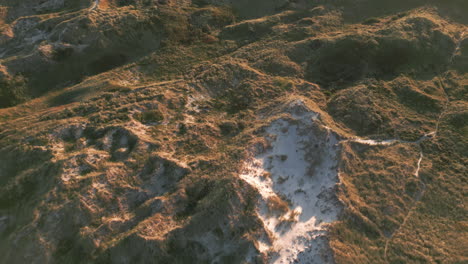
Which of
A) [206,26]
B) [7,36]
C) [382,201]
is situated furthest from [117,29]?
[382,201]

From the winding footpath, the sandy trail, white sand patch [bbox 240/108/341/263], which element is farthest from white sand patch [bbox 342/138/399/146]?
the sandy trail

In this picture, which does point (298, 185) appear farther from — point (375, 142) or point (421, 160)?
point (421, 160)

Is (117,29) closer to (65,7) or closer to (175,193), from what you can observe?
(65,7)

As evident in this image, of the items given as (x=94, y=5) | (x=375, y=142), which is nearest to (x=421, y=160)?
(x=375, y=142)

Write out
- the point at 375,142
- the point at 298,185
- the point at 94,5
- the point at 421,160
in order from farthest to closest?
the point at 94,5 < the point at 375,142 < the point at 421,160 < the point at 298,185

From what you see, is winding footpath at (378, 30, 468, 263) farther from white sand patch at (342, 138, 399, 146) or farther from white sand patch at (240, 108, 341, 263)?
white sand patch at (240, 108, 341, 263)

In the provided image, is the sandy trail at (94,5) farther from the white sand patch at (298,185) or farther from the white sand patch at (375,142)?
the white sand patch at (375,142)

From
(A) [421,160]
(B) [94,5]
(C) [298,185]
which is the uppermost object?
(B) [94,5]

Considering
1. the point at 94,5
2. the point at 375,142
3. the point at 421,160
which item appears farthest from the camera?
the point at 94,5

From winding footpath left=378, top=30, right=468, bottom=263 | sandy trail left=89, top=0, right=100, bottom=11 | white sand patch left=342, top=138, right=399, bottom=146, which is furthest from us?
sandy trail left=89, top=0, right=100, bottom=11
